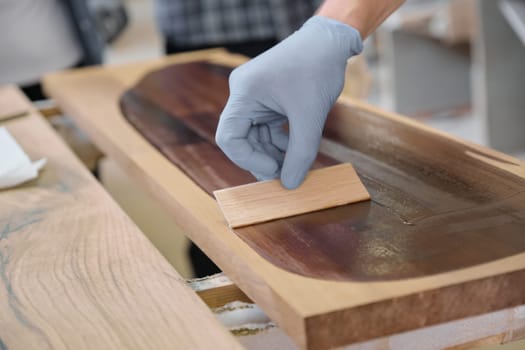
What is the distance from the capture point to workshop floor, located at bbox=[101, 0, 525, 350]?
6.36 ft

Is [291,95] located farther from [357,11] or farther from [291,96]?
[357,11]

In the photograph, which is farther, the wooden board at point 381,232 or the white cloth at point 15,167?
the white cloth at point 15,167

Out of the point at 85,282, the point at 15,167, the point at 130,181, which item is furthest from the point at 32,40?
the point at 85,282

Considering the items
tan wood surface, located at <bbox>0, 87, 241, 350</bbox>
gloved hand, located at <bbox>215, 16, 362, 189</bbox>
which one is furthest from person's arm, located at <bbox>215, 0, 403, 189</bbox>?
tan wood surface, located at <bbox>0, 87, 241, 350</bbox>

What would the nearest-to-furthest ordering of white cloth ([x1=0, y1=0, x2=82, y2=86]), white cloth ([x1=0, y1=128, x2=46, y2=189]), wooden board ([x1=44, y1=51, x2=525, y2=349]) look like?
wooden board ([x1=44, y1=51, x2=525, y2=349]) → white cloth ([x1=0, y1=128, x2=46, y2=189]) → white cloth ([x1=0, y1=0, x2=82, y2=86])

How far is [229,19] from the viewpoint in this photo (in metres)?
2.33

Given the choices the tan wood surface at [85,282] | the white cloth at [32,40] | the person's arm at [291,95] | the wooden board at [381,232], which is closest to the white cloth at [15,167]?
the tan wood surface at [85,282]

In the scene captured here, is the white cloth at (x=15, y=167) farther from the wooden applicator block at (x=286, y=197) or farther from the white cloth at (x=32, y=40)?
the white cloth at (x=32, y=40)

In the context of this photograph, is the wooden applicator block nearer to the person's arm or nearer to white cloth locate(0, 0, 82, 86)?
the person's arm

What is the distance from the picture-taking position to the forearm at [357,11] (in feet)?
3.55

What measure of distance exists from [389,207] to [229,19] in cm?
148

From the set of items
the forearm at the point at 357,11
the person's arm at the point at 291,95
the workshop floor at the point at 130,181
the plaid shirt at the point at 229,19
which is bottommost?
the workshop floor at the point at 130,181

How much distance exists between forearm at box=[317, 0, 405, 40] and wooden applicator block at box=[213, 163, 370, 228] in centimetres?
21

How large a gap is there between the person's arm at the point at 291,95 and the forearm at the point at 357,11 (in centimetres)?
2
